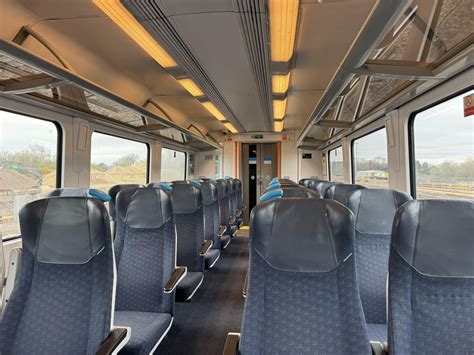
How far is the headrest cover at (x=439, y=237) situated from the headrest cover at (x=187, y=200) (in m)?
2.24

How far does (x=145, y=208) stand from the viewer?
217cm

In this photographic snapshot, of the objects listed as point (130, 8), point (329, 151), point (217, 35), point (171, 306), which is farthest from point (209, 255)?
point (329, 151)

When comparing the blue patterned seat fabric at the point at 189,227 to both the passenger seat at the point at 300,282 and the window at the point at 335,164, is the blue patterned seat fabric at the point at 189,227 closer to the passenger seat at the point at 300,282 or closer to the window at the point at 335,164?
the passenger seat at the point at 300,282

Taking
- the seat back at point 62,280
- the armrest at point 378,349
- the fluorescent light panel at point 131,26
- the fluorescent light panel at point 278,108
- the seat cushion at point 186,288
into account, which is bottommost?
the seat cushion at point 186,288

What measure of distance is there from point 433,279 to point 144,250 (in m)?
1.80

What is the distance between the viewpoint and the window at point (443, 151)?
233cm

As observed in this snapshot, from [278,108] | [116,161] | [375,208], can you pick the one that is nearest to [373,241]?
[375,208]

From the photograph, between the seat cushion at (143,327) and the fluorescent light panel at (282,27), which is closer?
the seat cushion at (143,327)

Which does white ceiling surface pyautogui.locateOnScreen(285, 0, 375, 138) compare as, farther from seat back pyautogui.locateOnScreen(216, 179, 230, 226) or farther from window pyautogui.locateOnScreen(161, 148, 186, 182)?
window pyautogui.locateOnScreen(161, 148, 186, 182)

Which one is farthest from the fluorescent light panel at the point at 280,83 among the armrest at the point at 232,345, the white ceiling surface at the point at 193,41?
the armrest at the point at 232,345

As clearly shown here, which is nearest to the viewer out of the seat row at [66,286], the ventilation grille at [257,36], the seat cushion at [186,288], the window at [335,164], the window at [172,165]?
the seat row at [66,286]

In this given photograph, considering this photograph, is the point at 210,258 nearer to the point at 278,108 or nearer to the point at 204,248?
the point at 204,248

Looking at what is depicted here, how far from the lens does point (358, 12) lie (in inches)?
97.7

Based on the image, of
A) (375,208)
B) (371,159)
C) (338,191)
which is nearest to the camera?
(375,208)
